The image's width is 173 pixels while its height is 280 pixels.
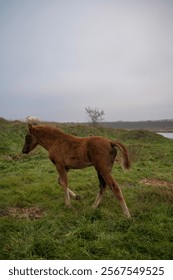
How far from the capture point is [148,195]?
Answer: 8391 mm

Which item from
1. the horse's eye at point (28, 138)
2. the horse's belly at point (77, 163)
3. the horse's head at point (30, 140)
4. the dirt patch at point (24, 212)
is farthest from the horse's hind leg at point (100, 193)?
the horse's eye at point (28, 138)

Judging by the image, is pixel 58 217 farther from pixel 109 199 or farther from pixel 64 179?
pixel 109 199

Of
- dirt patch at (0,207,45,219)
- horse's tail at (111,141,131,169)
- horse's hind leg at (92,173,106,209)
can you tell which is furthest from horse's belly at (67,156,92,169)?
dirt patch at (0,207,45,219)

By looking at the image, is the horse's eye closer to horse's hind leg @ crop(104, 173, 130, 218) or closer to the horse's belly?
the horse's belly

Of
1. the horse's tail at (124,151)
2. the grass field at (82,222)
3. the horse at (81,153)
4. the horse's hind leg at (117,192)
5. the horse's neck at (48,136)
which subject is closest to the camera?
the grass field at (82,222)

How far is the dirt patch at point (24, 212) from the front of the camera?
704cm

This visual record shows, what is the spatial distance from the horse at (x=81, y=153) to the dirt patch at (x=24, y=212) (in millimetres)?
752

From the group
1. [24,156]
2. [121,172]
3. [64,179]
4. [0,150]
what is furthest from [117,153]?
[0,150]

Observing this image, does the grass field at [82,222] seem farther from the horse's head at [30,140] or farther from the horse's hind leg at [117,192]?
the horse's head at [30,140]

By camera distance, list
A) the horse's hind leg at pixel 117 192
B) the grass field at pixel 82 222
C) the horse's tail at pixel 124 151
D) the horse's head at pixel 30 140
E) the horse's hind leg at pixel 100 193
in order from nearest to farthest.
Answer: the grass field at pixel 82 222
the horse's hind leg at pixel 117 192
the horse's tail at pixel 124 151
the horse's hind leg at pixel 100 193
the horse's head at pixel 30 140

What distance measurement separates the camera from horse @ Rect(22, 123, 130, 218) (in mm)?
6883
